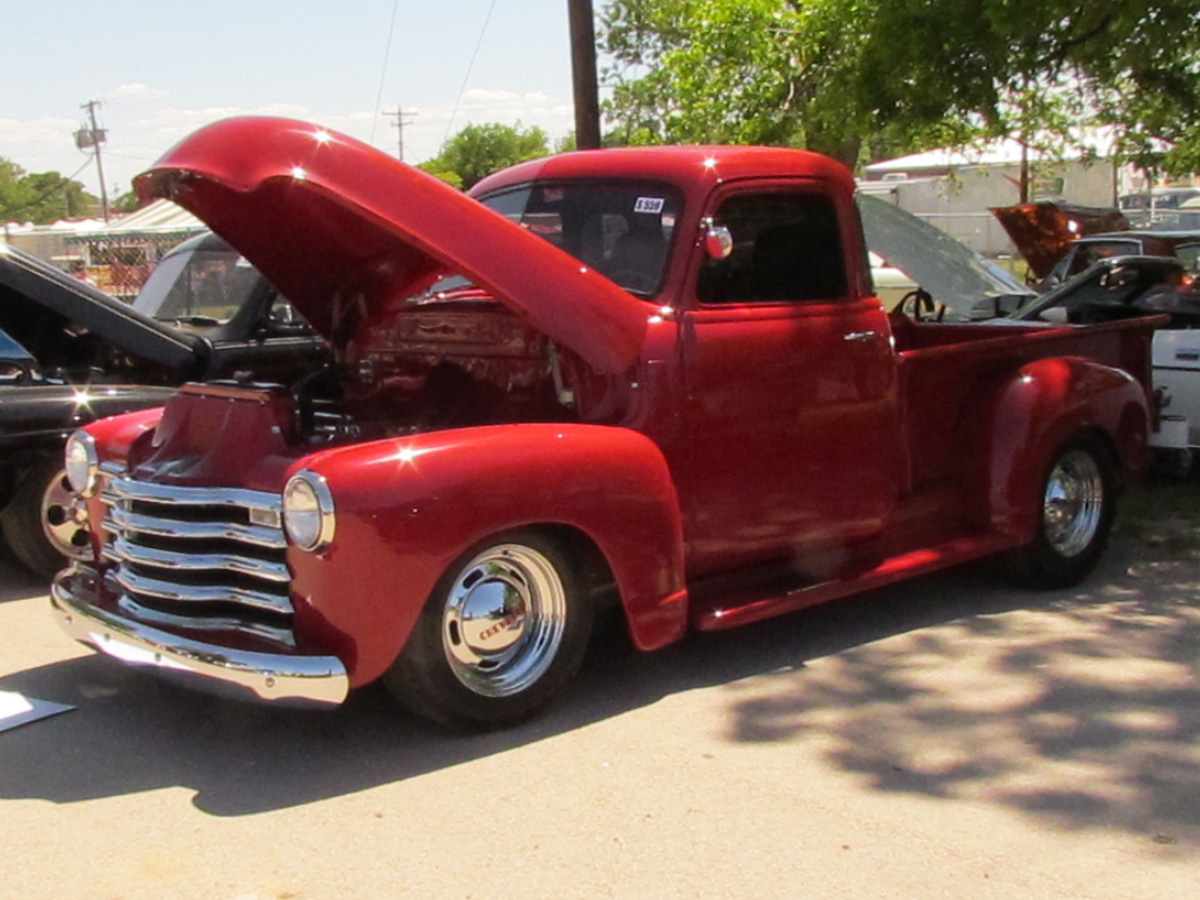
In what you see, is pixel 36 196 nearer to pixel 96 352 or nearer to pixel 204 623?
pixel 96 352

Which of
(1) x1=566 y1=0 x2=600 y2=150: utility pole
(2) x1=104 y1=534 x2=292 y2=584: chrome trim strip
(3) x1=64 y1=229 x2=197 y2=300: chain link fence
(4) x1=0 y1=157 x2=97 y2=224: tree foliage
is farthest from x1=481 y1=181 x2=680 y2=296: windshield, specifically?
(4) x1=0 y1=157 x2=97 y2=224: tree foliage

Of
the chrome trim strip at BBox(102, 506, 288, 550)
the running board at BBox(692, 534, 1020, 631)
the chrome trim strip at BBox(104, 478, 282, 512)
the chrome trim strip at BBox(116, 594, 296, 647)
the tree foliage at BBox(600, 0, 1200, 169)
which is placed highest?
the tree foliage at BBox(600, 0, 1200, 169)

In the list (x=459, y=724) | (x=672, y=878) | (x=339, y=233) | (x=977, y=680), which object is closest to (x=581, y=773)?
(x=459, y=724)

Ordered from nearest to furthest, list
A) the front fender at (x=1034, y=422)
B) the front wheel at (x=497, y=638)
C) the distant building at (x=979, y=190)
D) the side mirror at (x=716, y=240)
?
1. the front wheel at (x=497, y=638)
2. the side mirror at (x=716, y=240)
3. the front fender at (x=1034, y=422)
4. the distant building at (x=979, y=190)

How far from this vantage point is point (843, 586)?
5633mm

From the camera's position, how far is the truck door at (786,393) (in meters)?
5.31

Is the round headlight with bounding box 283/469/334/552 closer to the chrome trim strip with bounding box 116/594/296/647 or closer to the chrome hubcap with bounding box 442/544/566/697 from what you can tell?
the chrome trim strip with bounding box 116/594/296/647

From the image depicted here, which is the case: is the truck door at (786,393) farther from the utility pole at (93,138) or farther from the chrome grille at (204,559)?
the utility pole at (93,138)

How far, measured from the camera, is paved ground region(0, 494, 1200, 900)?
3.75 m

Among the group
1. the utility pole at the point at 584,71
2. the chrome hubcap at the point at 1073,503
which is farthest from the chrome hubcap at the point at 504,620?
the utility pole at the point at 584,71

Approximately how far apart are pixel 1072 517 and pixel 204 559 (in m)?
4.29

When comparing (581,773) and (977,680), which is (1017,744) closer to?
(977,680)

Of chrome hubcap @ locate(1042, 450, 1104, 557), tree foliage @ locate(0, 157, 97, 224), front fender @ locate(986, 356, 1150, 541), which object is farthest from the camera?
tree foliage @ locate(0, 157, 97, 224)

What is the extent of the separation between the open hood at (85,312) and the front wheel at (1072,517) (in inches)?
179
